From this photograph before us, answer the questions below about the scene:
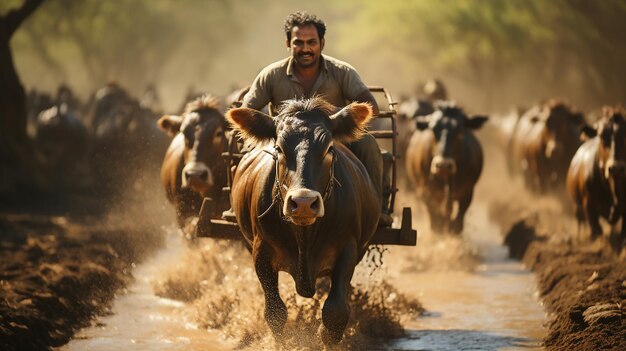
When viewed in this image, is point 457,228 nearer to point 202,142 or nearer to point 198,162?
point 202,142

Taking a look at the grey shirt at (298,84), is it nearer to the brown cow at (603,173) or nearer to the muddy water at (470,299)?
the muddy water at (470,299)

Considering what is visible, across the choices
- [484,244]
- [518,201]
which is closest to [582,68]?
[518,201]

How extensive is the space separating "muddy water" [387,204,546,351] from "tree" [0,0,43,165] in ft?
28.0

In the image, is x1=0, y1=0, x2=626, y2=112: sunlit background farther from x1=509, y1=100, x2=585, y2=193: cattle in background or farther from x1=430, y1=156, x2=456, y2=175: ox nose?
x1=430, y1=156, x2=456, y2=175: ox nose

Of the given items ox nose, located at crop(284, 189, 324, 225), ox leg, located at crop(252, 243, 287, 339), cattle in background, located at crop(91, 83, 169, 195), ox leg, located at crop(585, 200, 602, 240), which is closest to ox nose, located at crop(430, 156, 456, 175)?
ox leg, located at crop(585, 200, 602, 240)

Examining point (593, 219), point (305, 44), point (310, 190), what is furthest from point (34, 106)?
point (310, 190)

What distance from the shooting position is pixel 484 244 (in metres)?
18.0

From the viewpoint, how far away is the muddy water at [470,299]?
9789 mm

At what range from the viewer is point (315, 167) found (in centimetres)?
729

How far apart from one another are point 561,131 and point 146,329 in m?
12.3

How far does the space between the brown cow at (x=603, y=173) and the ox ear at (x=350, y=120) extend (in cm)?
632

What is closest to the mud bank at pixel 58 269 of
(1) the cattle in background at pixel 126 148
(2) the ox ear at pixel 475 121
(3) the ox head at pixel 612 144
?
(1) the cattle in background at pixel 126 148

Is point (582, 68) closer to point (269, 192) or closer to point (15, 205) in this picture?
point (15, 205)

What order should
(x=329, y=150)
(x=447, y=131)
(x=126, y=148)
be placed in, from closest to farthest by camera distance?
(x=329, y=150)
(x=447, y=131)
(x=126, y=148)
